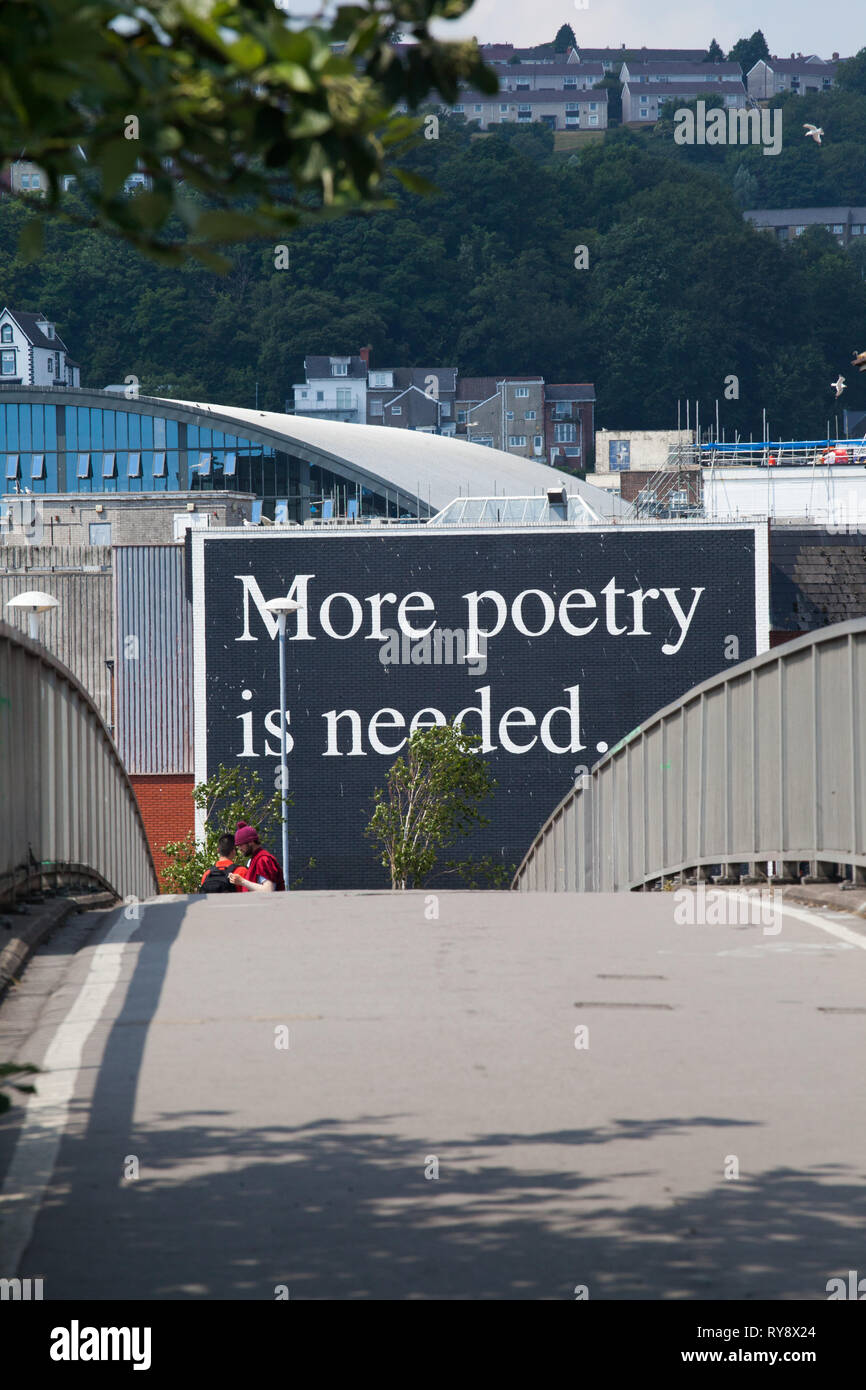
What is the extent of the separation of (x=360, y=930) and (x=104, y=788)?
23.2 feet

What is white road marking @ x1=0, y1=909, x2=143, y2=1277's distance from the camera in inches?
195

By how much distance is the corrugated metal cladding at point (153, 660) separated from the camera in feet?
149

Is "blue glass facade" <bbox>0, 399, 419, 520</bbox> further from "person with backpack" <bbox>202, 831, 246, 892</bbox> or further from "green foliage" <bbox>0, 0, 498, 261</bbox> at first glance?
"green foliage" <bbox>0, 0, 498, 261</bbox>

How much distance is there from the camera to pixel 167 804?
45375mm

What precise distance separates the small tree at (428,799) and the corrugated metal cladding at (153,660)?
7963 millimetres

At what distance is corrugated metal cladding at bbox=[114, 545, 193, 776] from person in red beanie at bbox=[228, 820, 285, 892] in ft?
95.4

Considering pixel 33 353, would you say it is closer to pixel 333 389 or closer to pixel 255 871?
pixel 333 389

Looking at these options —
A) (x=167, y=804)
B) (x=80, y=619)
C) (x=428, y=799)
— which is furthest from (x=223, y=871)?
(x=80, y=619)

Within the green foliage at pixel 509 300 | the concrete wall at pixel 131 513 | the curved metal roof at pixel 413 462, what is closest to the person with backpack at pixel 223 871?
the concrete wall at pixel 131 513

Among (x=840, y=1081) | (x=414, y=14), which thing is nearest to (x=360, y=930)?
(x=840, y=1081)

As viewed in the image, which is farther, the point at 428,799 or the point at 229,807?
the point at 229,807

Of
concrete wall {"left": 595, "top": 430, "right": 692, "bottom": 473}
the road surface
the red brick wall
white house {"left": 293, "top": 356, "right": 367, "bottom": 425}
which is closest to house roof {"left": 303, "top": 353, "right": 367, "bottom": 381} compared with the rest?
white house {"left": 293, "top": 356, "right": 367, "bottom": 425}

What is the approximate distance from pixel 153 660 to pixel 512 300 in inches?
4633

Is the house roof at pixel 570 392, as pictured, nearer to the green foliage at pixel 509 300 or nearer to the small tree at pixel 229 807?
the green foliage at pixel 509 300
